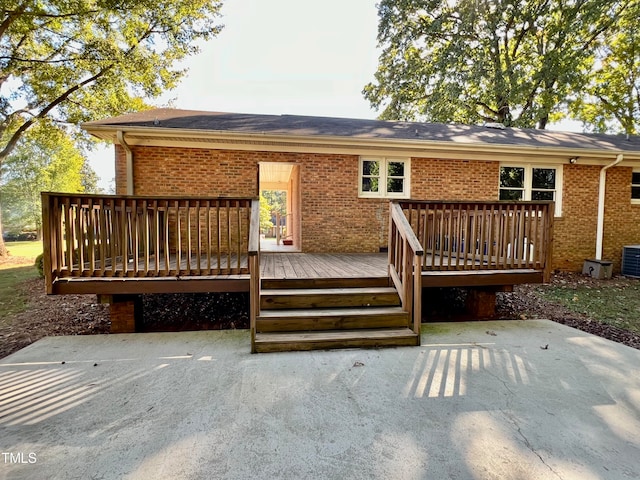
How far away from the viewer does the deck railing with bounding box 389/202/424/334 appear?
3809 mm

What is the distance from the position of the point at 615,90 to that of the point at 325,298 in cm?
2414

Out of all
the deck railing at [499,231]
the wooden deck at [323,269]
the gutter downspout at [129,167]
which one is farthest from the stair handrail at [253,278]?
the gutter downspout at [129,167]

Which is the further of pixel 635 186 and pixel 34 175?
pixel 34 175

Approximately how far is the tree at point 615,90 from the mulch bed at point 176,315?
17.8 metres

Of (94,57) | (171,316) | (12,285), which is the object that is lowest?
(12,285)

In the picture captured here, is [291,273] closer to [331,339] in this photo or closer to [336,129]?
[331,339]

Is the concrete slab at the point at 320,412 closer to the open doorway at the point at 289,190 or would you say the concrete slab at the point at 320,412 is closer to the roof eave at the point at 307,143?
the roof eave at the point at 307,143

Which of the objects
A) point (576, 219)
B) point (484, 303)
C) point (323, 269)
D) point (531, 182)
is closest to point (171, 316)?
point (323, 269)

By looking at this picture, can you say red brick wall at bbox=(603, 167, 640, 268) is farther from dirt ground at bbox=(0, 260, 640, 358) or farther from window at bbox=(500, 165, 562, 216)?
dirt ground at bbox=(0, 260, 640, 358)

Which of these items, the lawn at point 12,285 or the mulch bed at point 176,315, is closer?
the mulch bed at point 176,315

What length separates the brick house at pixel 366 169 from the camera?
6797 millimetres

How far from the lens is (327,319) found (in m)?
3.87

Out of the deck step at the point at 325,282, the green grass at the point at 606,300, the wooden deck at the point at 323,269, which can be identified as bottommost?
the green grass at the point at 606,300

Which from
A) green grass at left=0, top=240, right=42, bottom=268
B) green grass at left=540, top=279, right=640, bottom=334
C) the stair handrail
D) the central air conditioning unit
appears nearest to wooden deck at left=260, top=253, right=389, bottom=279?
the stair handrail
